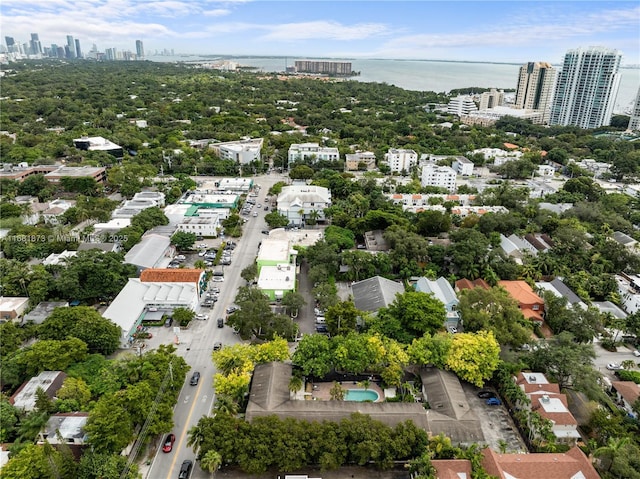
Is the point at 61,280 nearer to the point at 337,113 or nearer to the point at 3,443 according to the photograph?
the point at 3,443

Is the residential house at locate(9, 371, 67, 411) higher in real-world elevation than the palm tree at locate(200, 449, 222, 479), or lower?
lower

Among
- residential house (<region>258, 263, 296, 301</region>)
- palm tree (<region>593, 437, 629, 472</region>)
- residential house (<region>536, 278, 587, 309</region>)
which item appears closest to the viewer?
palm tree (<region>593, 437, 629, 472</region>)

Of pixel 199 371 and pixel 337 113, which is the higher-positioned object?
pixel 337 113

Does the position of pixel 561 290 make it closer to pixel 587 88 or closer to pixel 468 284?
pixel 468 284

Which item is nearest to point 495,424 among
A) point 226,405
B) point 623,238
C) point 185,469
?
point 226,405

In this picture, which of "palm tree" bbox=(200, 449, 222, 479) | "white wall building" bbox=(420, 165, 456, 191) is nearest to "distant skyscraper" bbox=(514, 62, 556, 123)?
"white wall building" bbox=(420, 165, 456, 191)

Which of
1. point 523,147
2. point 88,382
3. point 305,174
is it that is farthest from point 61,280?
point 523,147

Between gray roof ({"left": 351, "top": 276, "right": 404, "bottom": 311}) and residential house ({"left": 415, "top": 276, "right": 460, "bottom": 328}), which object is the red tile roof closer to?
gray roof ({"left": 351, "top": 276, "right": 404, "bottom": 311})
